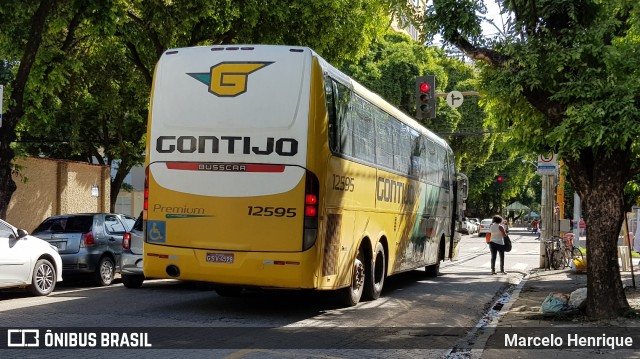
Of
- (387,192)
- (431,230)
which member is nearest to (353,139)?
(387,192)

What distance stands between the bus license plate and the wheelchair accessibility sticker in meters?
0.76

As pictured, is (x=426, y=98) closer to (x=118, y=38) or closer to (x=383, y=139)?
(x=383, y=139)

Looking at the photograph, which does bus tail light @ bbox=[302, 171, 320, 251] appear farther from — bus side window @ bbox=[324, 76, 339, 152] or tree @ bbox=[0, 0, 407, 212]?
tree @ bbox=[0, 0, 407, 212]

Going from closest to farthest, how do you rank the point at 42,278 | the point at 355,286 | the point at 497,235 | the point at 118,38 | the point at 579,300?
the point at 579,300, the point at 355,286, the point at 42,278, the point at 118,38, the point at 497,235

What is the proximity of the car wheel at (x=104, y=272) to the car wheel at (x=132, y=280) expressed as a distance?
965 millimetres

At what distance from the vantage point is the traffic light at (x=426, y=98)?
725 inches

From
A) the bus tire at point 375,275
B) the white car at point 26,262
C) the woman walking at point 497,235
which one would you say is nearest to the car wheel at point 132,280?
the white car at point 26,262

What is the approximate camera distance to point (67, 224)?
51.1ft

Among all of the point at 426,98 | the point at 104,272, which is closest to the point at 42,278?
the point at 104,272

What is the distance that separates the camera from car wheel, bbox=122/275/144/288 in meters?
14.7

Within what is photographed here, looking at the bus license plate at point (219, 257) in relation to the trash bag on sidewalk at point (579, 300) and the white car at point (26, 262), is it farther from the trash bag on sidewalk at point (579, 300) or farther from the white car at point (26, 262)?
the trash bag on sidewalk at point (579, 300)

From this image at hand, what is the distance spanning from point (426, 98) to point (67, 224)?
362 inches

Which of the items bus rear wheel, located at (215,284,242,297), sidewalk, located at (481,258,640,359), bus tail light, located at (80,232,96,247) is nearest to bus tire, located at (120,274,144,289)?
bus tail light, located at (80,232,96,247)

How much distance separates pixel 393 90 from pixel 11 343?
108ft
